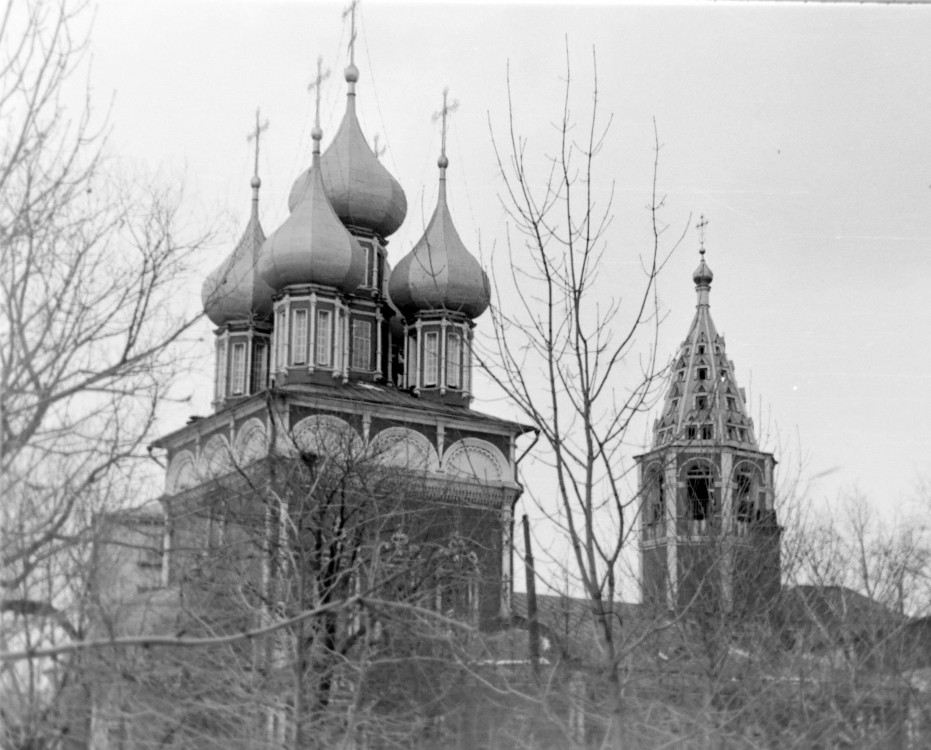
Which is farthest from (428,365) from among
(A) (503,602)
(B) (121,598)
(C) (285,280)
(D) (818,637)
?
(B) (121,598)

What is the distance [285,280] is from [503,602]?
11445 millimetres

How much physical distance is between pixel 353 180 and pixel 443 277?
2.74 m

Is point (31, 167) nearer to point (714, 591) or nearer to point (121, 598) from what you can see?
point (121, 598)

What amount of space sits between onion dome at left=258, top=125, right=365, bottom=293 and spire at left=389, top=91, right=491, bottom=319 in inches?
60.2

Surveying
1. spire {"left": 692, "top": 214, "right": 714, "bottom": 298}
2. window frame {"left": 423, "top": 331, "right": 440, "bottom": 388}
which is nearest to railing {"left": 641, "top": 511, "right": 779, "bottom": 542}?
spire {"left": 692, "top": 214, "right": 714, "bottom": 298}

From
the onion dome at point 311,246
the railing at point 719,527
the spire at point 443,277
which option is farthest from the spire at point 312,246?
the railing at point 719,527

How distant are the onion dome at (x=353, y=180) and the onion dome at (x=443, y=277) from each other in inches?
44.1

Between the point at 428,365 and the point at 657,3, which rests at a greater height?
the point at 428,365

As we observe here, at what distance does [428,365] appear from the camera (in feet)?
107

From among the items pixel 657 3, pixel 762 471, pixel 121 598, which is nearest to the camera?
pixel 121 598

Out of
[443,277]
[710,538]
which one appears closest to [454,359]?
[443,277]

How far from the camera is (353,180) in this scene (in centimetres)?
3275

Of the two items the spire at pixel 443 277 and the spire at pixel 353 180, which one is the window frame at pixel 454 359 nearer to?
the spire at pixel 443 277

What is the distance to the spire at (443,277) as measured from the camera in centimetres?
3225
